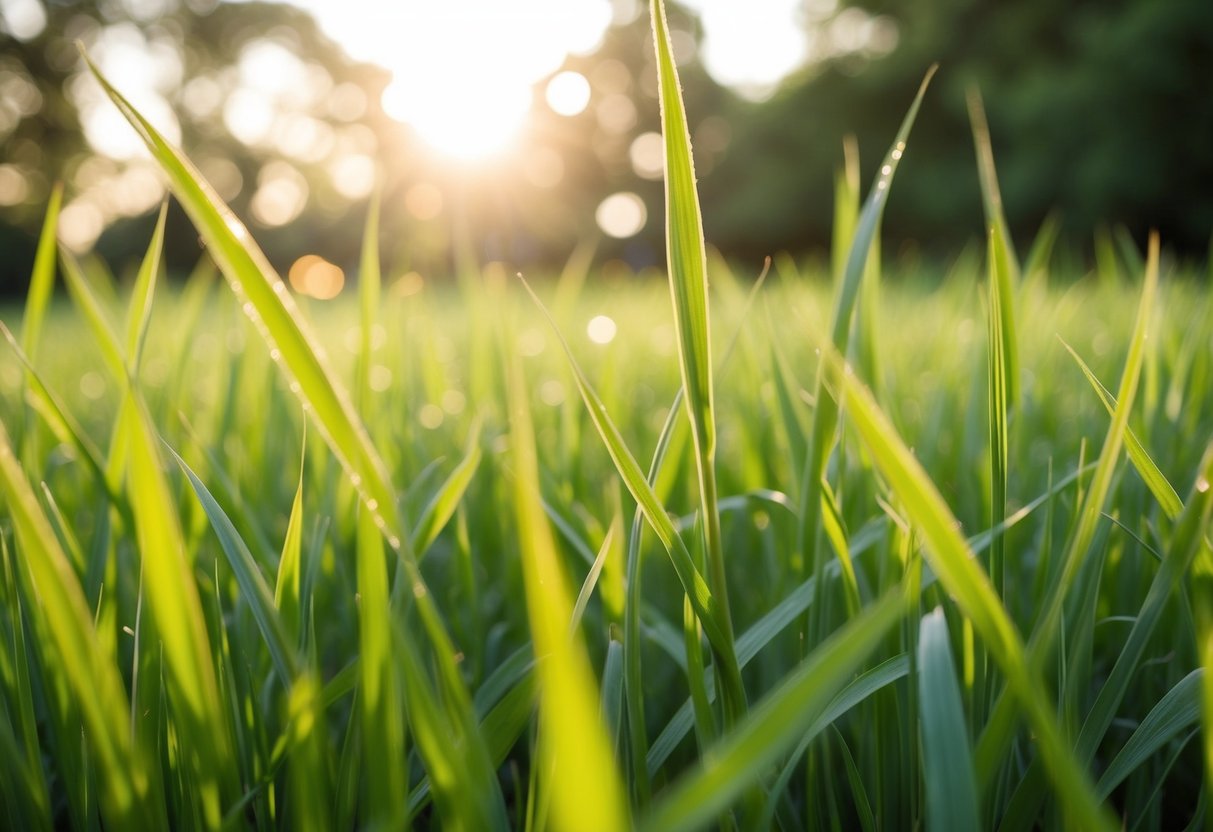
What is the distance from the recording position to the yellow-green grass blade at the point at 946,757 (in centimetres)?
21

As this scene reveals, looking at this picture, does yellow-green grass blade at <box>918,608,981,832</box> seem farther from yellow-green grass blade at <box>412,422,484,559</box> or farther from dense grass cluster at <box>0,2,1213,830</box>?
yellow-green grass blade at <box>412,422,484,559</box>

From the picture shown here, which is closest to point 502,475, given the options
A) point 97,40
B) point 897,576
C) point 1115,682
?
point 897,576

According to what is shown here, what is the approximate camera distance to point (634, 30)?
16094mm

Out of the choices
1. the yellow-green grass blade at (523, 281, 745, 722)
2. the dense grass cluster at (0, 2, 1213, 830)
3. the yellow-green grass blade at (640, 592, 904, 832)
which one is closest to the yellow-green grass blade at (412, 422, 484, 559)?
the dense grass cluster at (0, 2, 1213, 830)

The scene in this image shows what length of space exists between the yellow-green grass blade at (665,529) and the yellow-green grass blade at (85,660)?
14 centimetres

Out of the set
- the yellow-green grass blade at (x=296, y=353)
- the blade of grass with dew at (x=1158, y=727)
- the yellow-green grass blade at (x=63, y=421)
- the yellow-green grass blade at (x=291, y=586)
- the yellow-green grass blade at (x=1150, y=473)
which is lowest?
the blade of grass with dew at (x=1158, y=727)

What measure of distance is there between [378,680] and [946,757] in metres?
0.16

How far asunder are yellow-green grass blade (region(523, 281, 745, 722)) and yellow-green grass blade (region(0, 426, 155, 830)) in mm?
139

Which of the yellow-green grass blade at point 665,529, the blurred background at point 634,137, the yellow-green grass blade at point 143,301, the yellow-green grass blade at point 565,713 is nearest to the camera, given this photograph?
the yellow-green grass blade at point 565,713

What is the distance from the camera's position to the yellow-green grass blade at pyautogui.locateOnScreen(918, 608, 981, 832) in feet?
0.69

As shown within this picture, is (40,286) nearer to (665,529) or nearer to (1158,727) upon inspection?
(665,529)

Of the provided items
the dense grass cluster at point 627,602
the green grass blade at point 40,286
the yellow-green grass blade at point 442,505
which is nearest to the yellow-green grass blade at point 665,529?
the dense grass cluster at point 627,602

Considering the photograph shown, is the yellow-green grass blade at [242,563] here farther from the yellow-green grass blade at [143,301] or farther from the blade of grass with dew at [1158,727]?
the blade of grass with dew at [1158,727]

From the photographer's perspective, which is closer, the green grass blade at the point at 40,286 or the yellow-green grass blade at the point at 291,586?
the yellow-green grass blade at the point at 291,586
